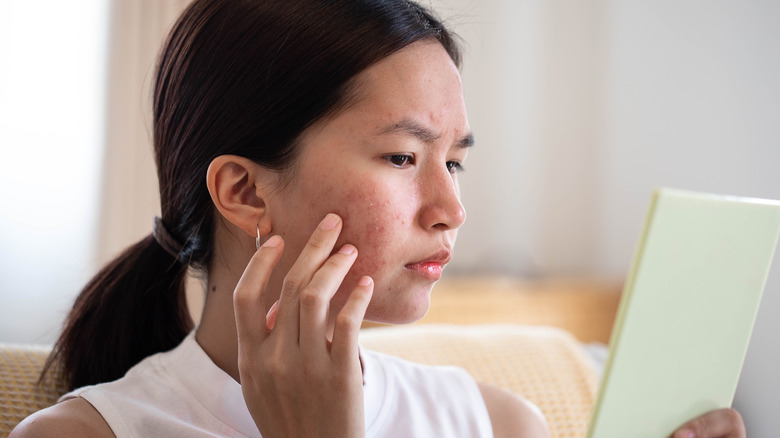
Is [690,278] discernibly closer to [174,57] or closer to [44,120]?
[174,57]

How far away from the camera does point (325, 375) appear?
835mm

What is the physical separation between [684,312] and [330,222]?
439 millimetres

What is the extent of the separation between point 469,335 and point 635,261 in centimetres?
92

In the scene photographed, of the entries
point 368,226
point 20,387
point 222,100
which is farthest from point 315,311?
point 20,387

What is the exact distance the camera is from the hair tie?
112 cm

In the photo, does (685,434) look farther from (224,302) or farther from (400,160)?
(224,302)

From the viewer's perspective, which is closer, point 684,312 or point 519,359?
point 684,312

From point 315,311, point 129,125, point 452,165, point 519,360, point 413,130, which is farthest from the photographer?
point 129,125

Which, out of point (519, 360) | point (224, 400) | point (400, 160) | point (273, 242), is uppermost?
point (400, 160)

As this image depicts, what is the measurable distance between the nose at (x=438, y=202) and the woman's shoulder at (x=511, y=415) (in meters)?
0.43

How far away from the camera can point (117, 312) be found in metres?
1.18

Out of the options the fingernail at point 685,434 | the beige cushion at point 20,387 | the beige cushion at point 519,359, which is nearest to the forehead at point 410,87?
the fingernail at point 685,434

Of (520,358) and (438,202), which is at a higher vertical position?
(438,202)

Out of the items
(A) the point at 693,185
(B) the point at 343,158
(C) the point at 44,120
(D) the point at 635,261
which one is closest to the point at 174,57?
(B) the point at 343,158
